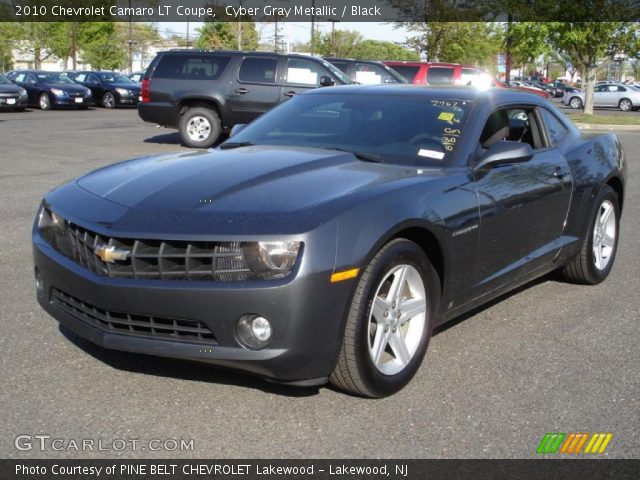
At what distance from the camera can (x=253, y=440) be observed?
133 inches

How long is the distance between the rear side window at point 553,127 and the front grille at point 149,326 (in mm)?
3190

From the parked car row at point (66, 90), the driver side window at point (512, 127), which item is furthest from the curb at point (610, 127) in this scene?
the driver side window at point (512, 127)

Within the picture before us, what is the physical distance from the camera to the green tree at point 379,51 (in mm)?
77438

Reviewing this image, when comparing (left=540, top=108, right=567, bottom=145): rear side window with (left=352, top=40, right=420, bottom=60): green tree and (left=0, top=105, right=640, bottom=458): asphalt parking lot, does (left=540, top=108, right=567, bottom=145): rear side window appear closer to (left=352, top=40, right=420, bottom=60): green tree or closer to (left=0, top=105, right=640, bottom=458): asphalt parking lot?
(left=0, top=105, right=640, bottom=458): asphalt parking lot

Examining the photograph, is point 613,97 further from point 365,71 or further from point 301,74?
point 301,74

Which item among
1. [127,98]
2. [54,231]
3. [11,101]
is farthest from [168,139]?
Answer: [127,98]

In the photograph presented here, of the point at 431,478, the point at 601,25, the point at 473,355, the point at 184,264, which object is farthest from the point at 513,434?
the point at 601,25

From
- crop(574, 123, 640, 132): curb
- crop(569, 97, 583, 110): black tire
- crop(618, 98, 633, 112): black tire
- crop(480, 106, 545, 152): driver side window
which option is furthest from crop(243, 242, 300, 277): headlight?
crop(618, 98, 633, 112): black tire

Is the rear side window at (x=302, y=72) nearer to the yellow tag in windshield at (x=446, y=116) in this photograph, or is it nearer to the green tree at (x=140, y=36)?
the yellow tag in windshield at (x=446, y=116)

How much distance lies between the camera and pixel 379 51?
84.4 m

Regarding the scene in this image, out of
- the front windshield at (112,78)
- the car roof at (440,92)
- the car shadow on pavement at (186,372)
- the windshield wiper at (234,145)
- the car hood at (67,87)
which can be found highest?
the car roof at (440,92)

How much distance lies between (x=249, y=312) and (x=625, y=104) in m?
45.2

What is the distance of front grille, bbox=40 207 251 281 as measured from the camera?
3426 mm

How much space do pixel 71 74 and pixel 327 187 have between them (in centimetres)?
3215
